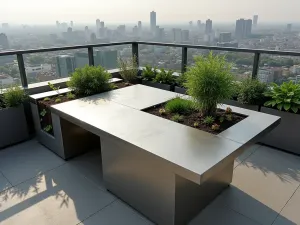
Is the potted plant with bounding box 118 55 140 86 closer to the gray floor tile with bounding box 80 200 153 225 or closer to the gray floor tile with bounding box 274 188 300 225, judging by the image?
the gray floor tile with bounding box 80 200 153 225

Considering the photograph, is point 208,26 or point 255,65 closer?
point 255,65

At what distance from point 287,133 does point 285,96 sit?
0.50 m

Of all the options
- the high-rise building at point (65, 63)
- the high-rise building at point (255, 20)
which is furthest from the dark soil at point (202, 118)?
the high-rise building at point (255, 20)

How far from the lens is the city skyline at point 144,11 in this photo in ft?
14.4

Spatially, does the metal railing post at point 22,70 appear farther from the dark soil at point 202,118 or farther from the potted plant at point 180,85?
the potted plant at point 180,85

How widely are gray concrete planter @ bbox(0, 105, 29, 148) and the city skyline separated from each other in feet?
6.49

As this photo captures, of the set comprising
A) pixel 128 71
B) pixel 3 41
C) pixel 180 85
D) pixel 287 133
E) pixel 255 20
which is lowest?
pixel 287 133

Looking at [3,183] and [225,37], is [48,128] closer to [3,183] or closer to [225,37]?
[3,183]

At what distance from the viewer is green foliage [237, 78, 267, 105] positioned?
11.1 feet

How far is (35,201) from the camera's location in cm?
238

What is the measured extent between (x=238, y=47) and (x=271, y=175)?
2076 millimetres

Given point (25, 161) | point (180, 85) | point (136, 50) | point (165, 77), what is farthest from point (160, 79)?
point (25, 161)

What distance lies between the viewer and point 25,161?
3113 mm

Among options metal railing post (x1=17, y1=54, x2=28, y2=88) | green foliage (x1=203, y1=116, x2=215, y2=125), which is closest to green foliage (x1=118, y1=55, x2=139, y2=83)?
metal railing post (x1=17, y1=54, x2=28, y2=88)
